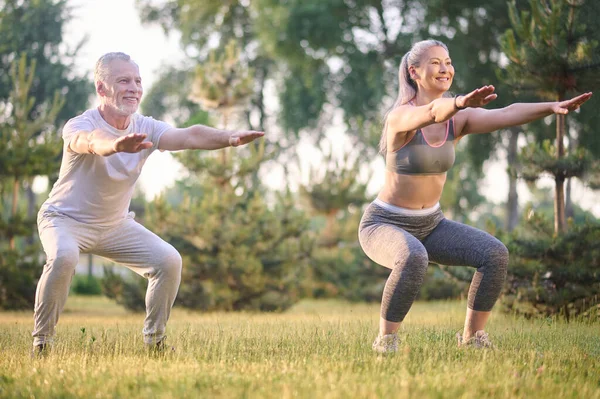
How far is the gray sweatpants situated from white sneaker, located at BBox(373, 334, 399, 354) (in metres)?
1.51

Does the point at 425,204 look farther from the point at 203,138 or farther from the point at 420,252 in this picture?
the point at 203,138

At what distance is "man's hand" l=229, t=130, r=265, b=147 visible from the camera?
5.08 metres

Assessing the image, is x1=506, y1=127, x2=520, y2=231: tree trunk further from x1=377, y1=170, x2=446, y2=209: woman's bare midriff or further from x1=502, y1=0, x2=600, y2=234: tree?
x1=377, y1=170, x2=446, y2=209: woman's bare midriff

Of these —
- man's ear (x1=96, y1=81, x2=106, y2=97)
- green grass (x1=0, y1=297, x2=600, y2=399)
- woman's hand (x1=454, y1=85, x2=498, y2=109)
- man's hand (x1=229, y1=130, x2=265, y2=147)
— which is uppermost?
man's ear (x1=96, y1=81, x2=106, y2=97)

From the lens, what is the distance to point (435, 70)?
17.9 feet

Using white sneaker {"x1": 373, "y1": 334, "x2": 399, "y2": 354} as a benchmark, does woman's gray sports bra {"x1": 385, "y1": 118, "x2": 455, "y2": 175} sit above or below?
above

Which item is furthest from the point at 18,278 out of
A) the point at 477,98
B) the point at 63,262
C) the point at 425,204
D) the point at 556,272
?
the point at 477,98

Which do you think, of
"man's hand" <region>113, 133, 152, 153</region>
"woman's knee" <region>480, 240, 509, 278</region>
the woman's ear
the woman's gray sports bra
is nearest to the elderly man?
"man's hand" <region>113, 133, 152, 153</region>

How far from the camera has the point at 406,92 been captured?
18.4 ft

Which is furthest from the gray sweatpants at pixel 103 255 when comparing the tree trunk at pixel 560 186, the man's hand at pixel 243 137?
the tree trunk at pixel 560 186

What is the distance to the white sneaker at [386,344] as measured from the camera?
5109 millimetres

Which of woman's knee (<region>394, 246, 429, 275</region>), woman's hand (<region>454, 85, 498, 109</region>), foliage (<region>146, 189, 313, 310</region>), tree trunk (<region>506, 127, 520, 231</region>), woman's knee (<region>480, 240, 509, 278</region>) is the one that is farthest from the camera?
tree trunk (<region>506, 127, 520, 231</region>)

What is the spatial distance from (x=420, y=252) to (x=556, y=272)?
15.7 feet

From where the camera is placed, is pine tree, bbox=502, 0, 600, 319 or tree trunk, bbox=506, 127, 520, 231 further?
tree trunk, bbox=506, 127, 520, 231
